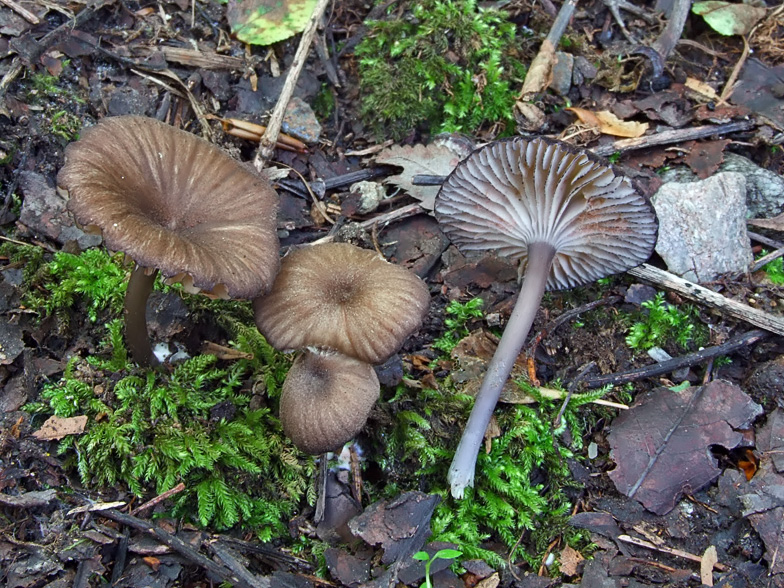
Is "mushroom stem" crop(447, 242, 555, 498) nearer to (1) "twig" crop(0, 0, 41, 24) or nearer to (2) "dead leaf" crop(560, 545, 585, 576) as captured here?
(2) "dead leaf" crop(560, 545, 585, 576)

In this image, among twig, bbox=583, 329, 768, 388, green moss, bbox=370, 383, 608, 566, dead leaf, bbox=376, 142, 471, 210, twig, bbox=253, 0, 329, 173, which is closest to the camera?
green moss, bbox=370, 383, 608, 566

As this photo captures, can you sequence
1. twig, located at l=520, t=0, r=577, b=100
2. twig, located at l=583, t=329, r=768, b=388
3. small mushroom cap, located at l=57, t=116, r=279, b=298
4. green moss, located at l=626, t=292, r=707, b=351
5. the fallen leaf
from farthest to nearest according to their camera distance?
the fallen leaf, twig, located at l=520, t=0, r=577, b=100, green moss, located at l=626, t=292, r=707, b=351, twig, located at l=583, t=329, r=768, b=388, small mushroom cap, located at l=57, t=116, r=279, b=298

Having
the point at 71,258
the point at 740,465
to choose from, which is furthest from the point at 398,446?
the point at 71,258

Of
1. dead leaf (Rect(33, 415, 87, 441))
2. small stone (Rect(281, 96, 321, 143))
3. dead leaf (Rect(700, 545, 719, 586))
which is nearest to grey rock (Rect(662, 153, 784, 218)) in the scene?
dead leaf (Rect(700, 545, 719, 586))

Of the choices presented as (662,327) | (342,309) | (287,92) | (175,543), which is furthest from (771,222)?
(175,543)

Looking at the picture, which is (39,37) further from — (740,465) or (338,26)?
(740,465)

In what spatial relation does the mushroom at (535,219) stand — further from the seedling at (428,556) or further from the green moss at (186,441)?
the green moss at (186,441)
